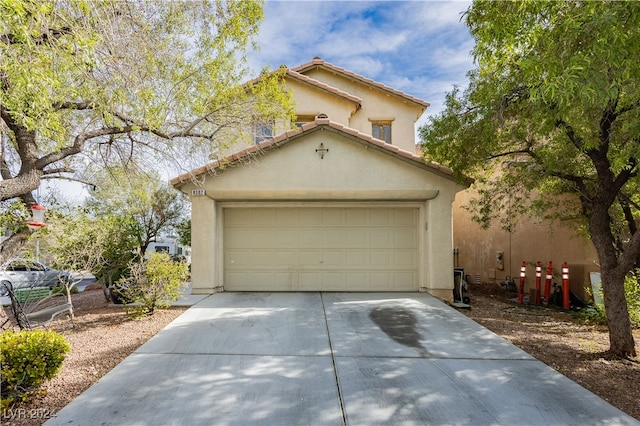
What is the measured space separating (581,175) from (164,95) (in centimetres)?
862

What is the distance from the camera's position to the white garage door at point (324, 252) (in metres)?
10.3

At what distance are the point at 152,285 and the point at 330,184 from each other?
4.84m

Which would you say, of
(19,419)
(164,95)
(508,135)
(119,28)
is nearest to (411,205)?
(508,135)

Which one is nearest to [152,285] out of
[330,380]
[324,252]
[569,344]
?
[324,252]

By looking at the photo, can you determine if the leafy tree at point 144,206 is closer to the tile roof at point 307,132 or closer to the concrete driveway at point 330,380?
the tile roof at point 307,132

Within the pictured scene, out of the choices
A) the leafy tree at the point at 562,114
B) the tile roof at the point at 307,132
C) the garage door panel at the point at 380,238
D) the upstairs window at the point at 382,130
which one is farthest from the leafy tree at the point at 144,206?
the leafy tree at the point at 562,114

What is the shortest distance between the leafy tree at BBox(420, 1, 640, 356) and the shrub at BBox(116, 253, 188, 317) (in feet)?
21.6

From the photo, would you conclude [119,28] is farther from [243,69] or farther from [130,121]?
[243,69]

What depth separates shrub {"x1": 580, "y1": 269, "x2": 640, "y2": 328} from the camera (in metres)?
7.53

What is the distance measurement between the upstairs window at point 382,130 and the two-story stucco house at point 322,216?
4.54 meters

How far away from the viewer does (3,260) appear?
6.51 meters

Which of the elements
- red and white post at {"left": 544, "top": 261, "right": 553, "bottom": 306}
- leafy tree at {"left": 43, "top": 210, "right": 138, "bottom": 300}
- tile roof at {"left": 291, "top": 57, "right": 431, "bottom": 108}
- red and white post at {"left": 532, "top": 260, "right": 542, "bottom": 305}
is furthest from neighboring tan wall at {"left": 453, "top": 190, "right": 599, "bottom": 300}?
leafy tree at {"left": 43, "top": 210, "right": 138, "bottom": 300}

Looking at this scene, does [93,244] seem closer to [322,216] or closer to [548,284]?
[322,216]

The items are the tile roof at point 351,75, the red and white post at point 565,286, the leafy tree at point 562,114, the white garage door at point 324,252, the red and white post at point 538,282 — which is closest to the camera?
the leafy tree at point 562,114
